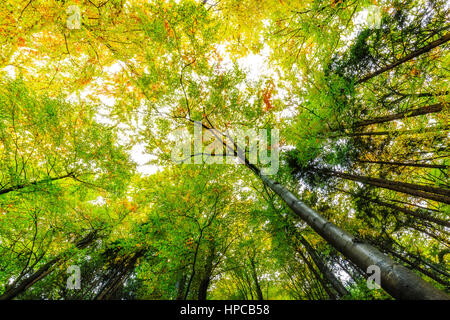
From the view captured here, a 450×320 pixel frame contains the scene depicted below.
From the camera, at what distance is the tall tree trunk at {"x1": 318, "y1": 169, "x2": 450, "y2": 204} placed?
3283mm

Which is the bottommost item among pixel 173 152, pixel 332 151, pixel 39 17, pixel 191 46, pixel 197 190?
pixel 197 190

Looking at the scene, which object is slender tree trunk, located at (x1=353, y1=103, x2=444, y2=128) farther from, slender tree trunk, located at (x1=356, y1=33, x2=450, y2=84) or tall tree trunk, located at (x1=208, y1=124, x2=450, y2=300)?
tall tree trunk, located at (x1=208, y1=124, x2=450, y2=300)

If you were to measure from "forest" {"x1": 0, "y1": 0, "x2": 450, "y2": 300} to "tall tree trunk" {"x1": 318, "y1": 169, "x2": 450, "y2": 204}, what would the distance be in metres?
0.04

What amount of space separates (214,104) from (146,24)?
2.56 metres

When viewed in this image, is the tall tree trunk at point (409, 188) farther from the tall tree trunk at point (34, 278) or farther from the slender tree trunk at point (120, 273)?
the slender tree trunk at point (120, 273)

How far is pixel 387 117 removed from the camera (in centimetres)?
385

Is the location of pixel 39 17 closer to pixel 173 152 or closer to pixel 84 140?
pixel 84 140

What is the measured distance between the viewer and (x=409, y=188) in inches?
152

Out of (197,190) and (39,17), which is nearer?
(39,17)

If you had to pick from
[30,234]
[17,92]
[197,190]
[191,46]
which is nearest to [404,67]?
[191,46]
